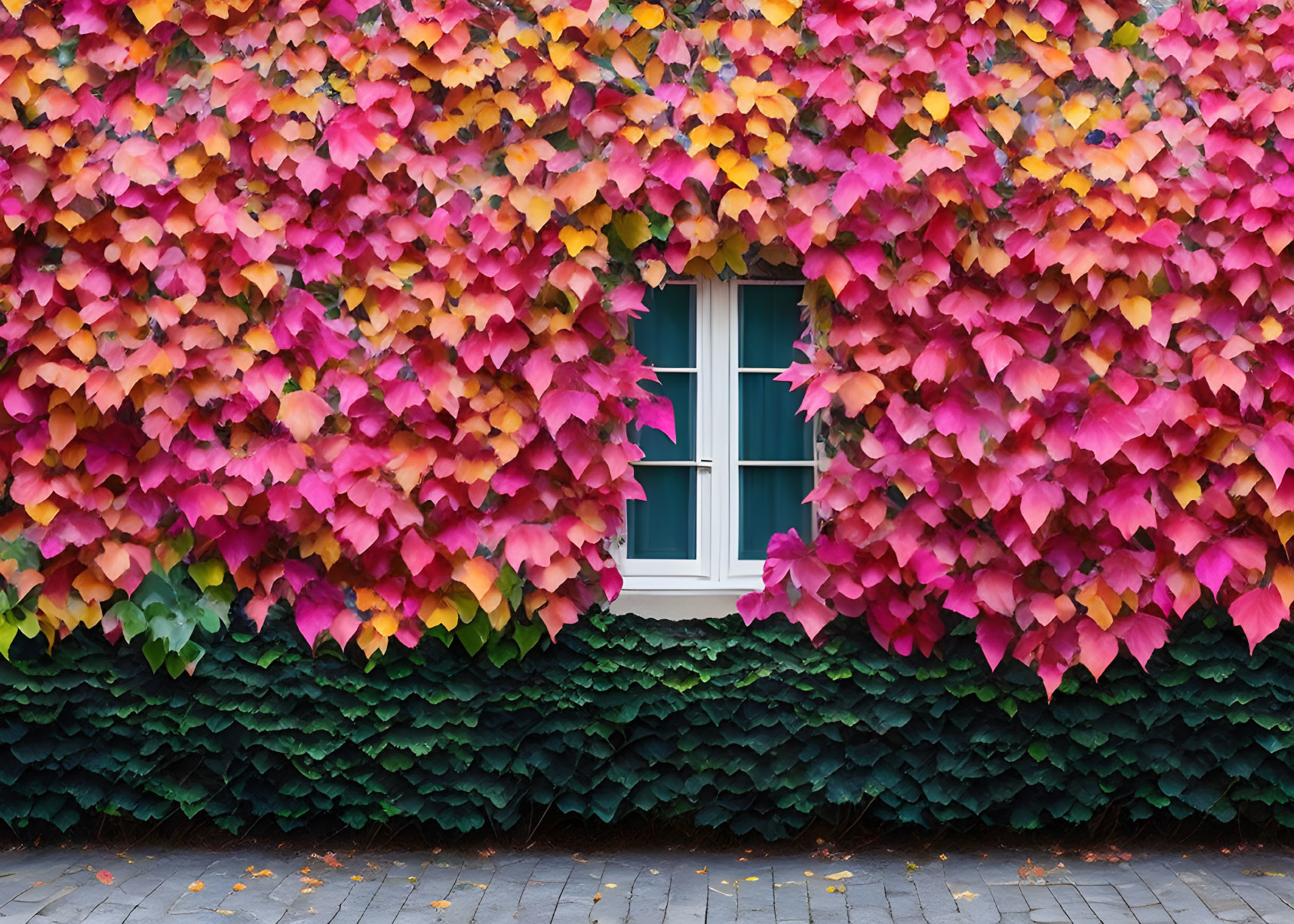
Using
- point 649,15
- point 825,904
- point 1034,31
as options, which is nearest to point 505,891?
point 825,904

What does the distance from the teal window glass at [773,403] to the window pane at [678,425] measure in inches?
7.0

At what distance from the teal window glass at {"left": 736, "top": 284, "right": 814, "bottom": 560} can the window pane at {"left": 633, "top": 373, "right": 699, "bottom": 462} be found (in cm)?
18

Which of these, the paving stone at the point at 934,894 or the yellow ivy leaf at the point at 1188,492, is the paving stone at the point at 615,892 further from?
the yellow ivy leaf at the point at 1188,492

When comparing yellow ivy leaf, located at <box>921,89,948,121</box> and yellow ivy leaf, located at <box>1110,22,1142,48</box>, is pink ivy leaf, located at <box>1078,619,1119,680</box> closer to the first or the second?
yellow ivy leaf, located at <box>921,89,948,121</box>

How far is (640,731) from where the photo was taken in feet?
13.6

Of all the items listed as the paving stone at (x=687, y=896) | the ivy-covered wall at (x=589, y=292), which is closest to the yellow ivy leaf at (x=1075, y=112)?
the ivy-covered wall at (x=589, y=292)

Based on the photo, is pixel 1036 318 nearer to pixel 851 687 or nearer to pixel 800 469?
pixel 800 469

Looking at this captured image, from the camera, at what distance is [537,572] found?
4.05 meters

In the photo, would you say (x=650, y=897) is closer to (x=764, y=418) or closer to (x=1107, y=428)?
(x=764, y=418)

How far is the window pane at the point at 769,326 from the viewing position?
435 centimetres

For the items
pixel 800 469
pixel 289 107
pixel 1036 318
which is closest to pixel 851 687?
pixel 800 469

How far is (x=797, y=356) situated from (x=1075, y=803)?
1.91 metres

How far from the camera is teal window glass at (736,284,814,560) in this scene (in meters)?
4.35

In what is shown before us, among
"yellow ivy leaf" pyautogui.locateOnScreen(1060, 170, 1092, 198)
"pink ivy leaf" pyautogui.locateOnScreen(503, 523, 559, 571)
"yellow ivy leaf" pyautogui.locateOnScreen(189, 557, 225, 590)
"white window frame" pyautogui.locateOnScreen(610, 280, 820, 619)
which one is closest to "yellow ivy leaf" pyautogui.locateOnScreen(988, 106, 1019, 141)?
"yellow ivy leaf" pyautogui.locateOnScreen(1060, 170, 1092, 198)
